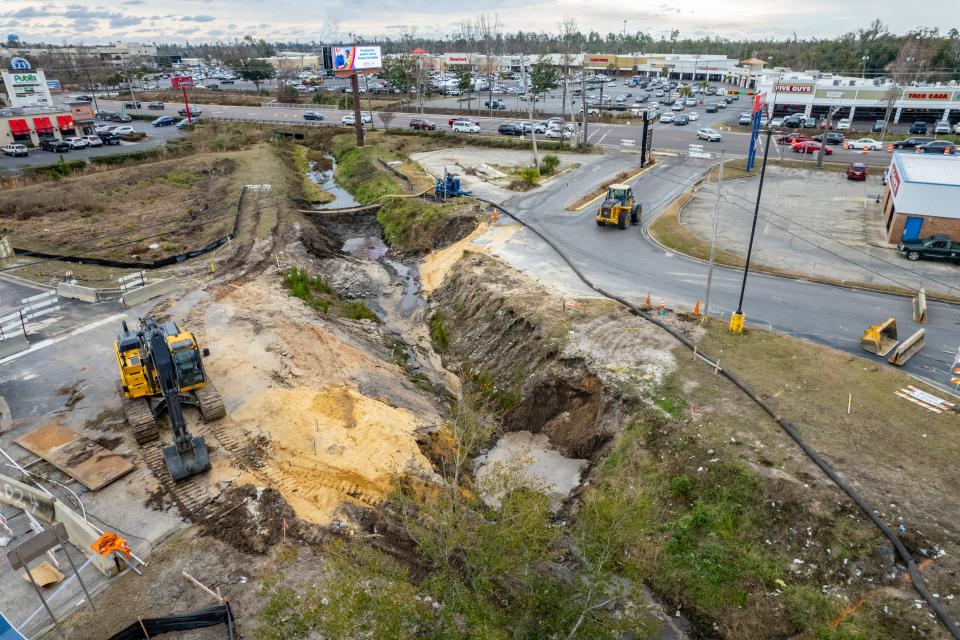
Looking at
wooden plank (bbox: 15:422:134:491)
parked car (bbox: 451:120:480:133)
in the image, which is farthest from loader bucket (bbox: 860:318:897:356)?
parked car (bbox: 451:120:480:133)

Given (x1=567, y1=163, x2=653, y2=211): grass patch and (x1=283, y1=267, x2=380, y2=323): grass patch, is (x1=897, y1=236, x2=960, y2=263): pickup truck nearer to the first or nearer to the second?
(x1=567, y1=163, x2=653, y2=211): grass patch

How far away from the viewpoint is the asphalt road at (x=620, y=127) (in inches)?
2447

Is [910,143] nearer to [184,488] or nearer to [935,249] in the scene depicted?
[935,249]

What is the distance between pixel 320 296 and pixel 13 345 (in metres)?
14.2

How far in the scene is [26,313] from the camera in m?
28.0

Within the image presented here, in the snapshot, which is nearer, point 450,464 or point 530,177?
point 450,464

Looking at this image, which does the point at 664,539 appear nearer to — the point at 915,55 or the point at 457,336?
the point at 457,336

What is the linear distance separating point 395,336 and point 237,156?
44.2m

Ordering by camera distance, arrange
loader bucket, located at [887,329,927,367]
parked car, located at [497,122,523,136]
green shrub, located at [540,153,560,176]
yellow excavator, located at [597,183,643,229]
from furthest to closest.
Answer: parked car, located at [497,122,523,136] → green shrub, located at [540,153,560,176] → yellow excavator, located at [597,183,643,229] → loader bucket, located at [887,329,927,367]

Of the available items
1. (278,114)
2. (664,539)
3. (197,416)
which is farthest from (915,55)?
(197,416)

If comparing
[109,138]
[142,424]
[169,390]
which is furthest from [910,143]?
[109,138]

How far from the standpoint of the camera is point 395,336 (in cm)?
3144

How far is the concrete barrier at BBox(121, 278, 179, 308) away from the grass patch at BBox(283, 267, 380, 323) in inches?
236

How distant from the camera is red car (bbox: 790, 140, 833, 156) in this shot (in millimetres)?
61062
